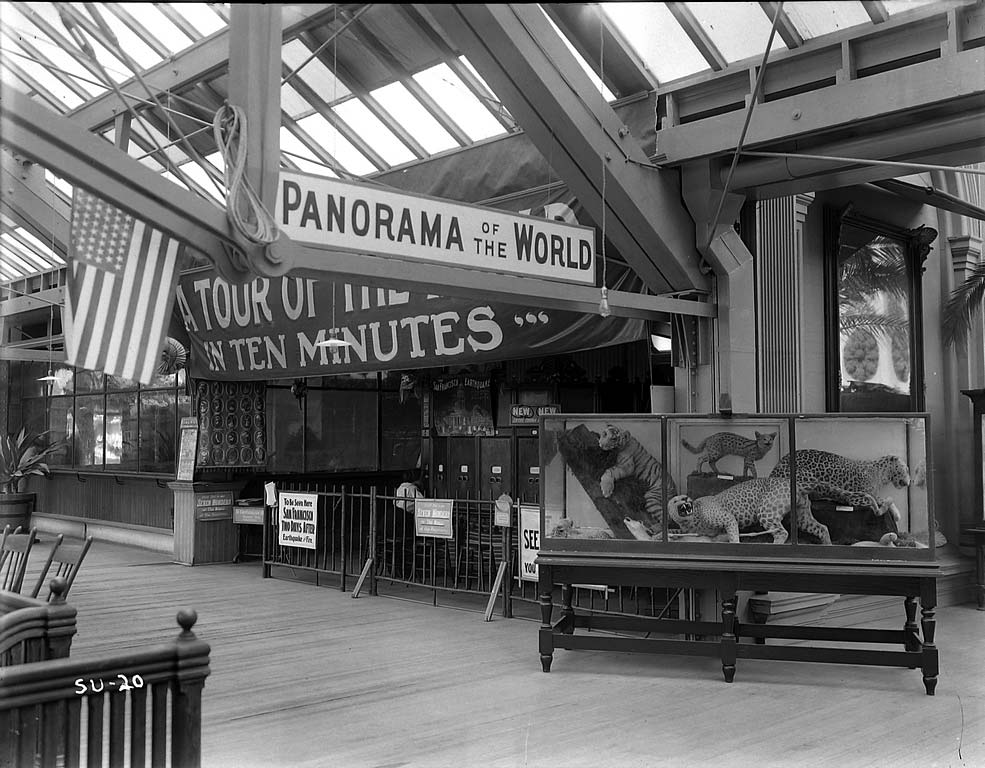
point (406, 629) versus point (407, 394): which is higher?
point (407, 394)

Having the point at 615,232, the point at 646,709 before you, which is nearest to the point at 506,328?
the point at 615,232

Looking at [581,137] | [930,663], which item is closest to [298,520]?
[581,137]

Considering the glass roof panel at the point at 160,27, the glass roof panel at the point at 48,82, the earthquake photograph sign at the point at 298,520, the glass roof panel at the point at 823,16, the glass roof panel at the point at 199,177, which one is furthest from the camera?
the glass roof panel at the point at 199,177

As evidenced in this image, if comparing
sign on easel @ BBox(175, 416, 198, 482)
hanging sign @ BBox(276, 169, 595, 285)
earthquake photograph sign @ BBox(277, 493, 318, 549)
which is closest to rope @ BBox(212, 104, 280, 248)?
hanging sign @ BBox(276, 169, 595, 285)

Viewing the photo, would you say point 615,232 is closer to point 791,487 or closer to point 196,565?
point 791,487

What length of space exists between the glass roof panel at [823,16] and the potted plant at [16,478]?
574 inches

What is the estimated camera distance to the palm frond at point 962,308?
11.4m

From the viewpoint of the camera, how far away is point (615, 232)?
8.23 meters

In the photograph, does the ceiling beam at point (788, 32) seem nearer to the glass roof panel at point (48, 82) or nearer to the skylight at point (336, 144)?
the skylight at point (336, 144)

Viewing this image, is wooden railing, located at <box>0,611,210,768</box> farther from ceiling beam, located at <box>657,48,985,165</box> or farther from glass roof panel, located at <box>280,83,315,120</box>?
glass roof panel, located at <box>280,83,315,120</box>

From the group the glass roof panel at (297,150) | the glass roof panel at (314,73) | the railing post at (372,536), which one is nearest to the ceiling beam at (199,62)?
the glass roof panel at (314,73)

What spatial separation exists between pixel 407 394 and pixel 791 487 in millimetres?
9135

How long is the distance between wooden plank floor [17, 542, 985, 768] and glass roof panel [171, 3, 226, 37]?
5.98 m

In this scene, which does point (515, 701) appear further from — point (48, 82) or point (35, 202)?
point (35, 202)
